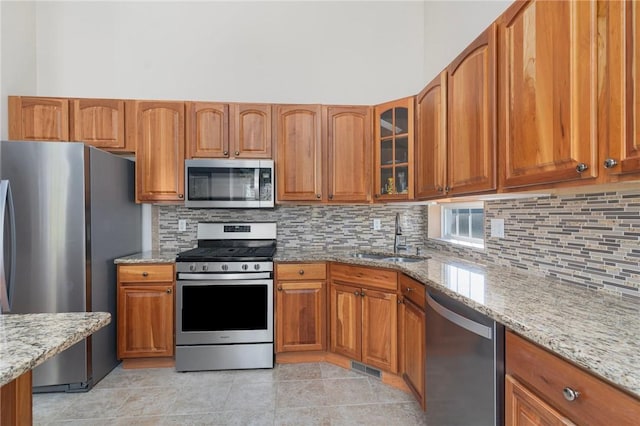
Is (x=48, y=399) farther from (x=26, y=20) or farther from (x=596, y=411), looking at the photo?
(x=26, y=20)

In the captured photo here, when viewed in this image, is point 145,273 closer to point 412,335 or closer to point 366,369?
point 366,369

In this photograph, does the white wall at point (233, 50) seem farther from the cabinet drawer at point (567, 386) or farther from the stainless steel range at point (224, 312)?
the cabinet drawer at point (567, 386)

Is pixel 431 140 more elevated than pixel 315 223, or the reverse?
pixel 431 140

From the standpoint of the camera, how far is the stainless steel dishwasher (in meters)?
1.10

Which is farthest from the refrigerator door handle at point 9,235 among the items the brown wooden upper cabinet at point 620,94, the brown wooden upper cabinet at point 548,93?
the brown wooden upper cabinet at point 620,94

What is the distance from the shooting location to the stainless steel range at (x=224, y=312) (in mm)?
2416

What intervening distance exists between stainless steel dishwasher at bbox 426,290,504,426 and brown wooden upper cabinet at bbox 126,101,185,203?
2.30 metres

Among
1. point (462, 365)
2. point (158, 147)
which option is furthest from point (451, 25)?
point (158, 147)

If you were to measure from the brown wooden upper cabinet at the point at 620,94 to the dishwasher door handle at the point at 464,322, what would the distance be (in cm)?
65

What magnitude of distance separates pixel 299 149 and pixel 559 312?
219 centimetres

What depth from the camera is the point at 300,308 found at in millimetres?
2512

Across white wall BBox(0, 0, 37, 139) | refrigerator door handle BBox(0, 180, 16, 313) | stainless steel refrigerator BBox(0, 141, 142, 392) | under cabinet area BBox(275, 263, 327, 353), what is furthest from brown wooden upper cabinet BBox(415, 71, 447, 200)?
white wall BBox(0, 0, 37, 139)

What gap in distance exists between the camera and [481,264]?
81.3 inches

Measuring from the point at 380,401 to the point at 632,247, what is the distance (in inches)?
64.3
